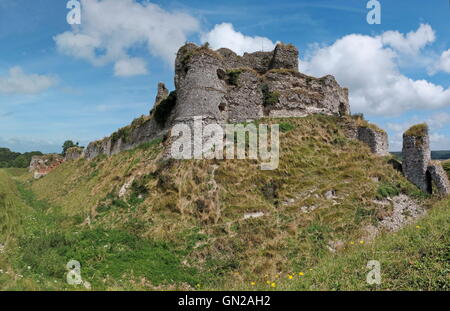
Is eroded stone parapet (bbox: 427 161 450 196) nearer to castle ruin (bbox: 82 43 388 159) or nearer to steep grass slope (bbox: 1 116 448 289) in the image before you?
steep grass slope (bbox: 1 116 448 289)

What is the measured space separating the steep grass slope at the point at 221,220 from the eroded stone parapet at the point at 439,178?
0.89m

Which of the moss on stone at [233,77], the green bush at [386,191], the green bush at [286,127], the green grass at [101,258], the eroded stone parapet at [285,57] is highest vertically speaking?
the eroded stone parapet at [285,57]

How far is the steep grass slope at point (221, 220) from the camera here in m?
10.9

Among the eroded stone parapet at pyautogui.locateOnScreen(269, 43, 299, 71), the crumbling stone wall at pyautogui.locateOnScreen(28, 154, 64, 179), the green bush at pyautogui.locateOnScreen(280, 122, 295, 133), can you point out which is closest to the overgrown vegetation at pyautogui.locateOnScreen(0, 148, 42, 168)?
the crumbling stone wall at pyautogui.locateOnScreen(28, 154, 64, 179)

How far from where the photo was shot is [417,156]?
19.0 metres

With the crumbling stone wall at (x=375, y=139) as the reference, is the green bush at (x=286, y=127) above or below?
above

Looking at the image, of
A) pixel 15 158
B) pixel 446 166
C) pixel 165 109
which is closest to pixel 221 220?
pixel 165 109

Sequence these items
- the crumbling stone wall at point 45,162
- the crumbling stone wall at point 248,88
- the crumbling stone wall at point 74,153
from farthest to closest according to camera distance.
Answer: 1. the crumbling stone wall at point 45,162
2. the crumbling stone wall at point 74,153
3. the crumbling stone wall at point 248,88

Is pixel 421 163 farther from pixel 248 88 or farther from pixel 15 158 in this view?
pixel 15 158

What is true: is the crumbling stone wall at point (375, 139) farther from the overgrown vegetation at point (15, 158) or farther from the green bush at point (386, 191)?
the overgrown vegetation at point (15, 158)

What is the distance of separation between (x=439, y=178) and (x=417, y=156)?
5.89ft

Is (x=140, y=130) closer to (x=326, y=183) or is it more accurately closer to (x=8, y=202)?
(x=8, y=202)

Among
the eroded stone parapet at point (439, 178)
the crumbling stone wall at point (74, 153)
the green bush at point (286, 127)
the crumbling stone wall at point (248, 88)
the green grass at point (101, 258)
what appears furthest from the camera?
the crumbling stone wall at point (74, 153)

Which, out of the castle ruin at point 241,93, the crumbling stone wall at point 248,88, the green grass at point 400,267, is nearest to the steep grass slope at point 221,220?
the green grass at point 400,267
